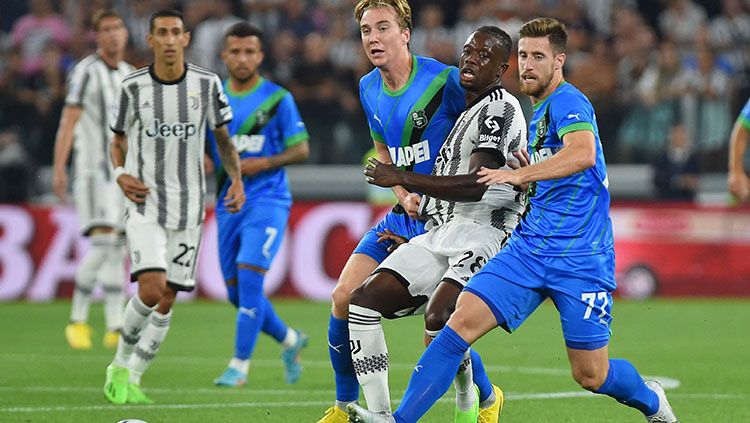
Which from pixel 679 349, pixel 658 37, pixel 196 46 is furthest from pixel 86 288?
pixel 658 37

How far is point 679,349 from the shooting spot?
37.6 feet

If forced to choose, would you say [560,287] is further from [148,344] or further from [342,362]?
[148,344]

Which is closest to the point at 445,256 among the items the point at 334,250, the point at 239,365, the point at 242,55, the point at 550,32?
the point at 550,32

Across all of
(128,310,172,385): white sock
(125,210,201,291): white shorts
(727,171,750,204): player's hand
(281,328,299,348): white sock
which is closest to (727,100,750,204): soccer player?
(727,171,750,204): player's hand

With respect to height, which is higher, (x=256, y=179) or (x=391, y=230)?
(x=391, y=230)

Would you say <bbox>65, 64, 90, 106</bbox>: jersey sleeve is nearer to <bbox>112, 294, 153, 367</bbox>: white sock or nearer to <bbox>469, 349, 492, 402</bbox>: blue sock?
<bbox>112, 294, 153, 367</bbox>: white sock

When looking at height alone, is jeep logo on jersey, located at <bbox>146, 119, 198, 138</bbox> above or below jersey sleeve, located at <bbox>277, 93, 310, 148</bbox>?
above

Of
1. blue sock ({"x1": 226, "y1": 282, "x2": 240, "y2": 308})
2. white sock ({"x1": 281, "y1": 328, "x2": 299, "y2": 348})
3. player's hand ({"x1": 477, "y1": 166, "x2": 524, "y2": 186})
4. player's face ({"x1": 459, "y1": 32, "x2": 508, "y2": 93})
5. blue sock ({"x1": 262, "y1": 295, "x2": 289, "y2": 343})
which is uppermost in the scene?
player's face ({"x1": 459, "y1": 32, "x2": 508, "y2": 93})

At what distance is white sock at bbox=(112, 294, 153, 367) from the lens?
8391mm

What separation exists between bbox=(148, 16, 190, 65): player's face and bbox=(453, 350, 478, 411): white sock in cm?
303

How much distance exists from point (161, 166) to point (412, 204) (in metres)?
2.42

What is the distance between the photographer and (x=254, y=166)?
9758 millimetres

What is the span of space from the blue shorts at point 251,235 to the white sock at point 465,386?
3.10 meters

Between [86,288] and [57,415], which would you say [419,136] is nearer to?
[57,415]
